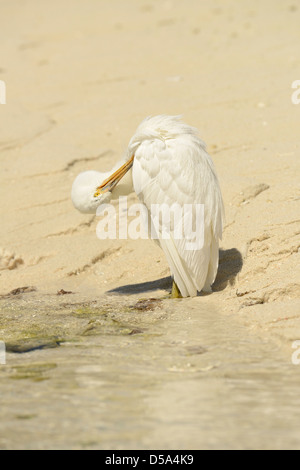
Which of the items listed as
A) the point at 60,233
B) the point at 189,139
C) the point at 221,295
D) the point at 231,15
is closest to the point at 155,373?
the point at 221,295

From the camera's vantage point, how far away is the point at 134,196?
724 centimetres

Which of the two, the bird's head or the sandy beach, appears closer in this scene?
the sandy beach

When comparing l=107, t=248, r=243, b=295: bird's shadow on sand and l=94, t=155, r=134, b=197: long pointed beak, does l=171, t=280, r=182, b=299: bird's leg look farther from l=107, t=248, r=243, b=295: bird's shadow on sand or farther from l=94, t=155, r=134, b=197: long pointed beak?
l=94, t=155, r=134, b=197: long pointed beak

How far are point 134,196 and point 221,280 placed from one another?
65.6 inches

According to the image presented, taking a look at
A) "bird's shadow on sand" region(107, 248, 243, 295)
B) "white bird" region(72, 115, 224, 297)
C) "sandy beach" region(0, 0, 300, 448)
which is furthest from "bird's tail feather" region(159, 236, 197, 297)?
"bird's shadow on sand" region(107, 248, 243, 295)

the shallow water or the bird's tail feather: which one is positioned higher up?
the bird's tail feather

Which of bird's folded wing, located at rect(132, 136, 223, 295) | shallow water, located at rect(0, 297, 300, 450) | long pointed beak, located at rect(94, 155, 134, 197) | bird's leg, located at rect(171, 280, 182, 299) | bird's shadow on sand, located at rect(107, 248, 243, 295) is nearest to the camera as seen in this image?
shallow water, located at rect(0, 297, 300, 450)

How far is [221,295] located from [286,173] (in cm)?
178

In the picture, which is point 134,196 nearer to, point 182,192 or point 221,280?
point 221,280

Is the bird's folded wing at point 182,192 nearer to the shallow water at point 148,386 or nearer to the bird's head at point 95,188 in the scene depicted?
the bird's head at point 95,188

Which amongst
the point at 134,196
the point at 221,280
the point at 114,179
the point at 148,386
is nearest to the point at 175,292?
the point at 221,280

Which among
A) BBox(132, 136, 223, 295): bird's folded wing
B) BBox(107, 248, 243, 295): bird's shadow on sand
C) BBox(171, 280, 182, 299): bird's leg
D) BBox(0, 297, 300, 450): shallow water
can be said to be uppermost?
BBox(132, 136, 223, 295): bird's folded wing

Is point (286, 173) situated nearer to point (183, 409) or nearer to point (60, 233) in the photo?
point (60, 233)

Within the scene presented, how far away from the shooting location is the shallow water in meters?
3.31
